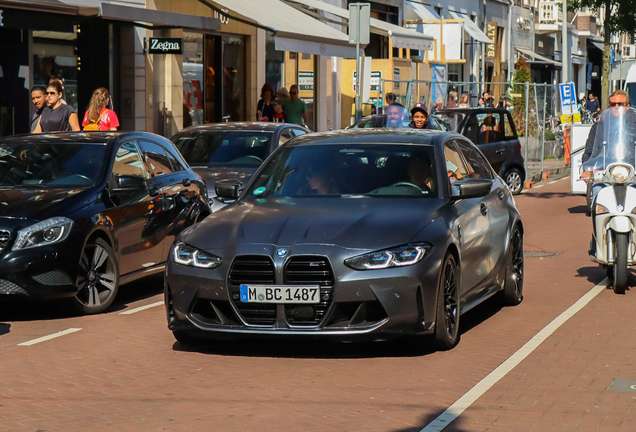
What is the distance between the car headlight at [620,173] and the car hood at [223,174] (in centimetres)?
450

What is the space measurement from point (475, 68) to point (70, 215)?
138 feet

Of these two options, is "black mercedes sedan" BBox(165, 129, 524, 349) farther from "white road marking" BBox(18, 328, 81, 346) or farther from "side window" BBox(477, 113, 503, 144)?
"side window" BBox(477, 113, 503, 144)

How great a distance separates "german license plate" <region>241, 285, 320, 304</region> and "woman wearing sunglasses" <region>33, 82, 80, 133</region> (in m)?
7.73

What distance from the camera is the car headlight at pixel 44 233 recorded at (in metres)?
9.00

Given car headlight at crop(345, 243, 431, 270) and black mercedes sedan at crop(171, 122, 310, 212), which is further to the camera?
black mercedes sedan at crop(171, 122, 310, 212)

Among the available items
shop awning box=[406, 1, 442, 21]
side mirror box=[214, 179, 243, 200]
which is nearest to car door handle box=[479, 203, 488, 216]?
side mirror box=[214, 179, 243, 200]

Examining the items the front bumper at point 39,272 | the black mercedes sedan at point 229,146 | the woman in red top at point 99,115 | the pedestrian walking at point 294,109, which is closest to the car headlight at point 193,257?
the front bumper at point 39,272

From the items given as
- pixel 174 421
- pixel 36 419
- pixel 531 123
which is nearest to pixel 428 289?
pixel 174 421

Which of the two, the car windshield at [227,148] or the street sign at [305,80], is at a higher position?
the street sign at [305,80]

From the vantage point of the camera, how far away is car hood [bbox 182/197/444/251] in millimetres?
7363

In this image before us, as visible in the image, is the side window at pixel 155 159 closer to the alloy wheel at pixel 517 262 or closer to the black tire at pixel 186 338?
the black tire at pixel 186 338

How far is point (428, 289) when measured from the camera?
734 centimetres

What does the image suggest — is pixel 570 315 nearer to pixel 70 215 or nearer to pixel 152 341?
pixel 152 341

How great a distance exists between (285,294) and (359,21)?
516 inches
